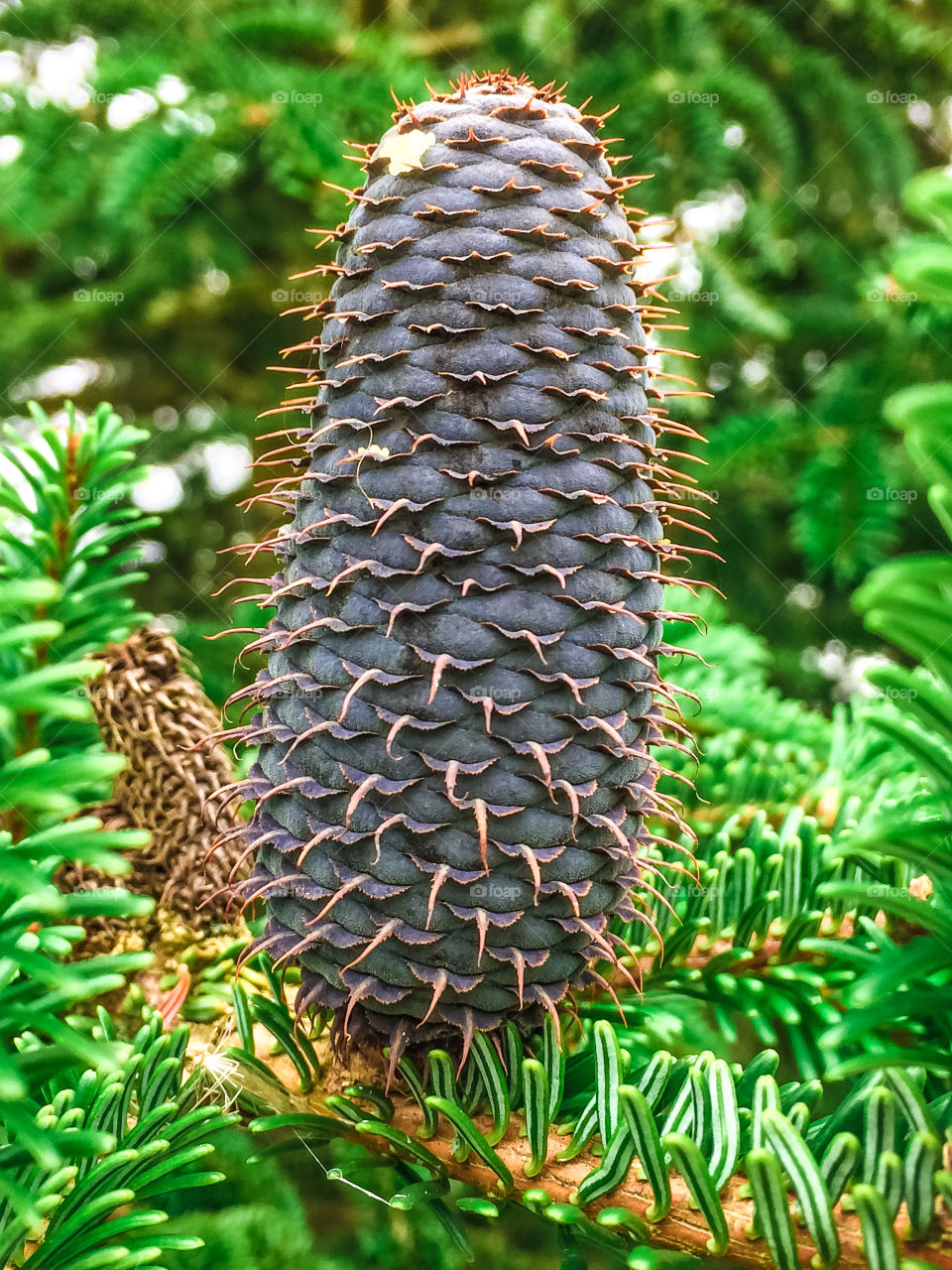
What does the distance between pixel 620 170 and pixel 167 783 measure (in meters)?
1.03

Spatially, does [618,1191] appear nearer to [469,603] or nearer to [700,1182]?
[700,1182]

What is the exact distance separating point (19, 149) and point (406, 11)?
746 mm

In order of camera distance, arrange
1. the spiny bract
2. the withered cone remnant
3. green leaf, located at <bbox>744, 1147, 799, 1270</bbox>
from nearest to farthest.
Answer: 1. green leaf, located at <bbox>744, 1147, 799, 1270</bbox>
2. the spiny bract
3. the withered cone remnant

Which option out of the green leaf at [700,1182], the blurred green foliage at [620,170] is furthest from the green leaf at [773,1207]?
the blurred green foliage at [620,170]

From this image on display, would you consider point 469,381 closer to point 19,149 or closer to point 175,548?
point 19,149

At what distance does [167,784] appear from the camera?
76 centimetres

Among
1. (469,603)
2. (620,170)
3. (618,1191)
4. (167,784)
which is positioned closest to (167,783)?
(167,784)

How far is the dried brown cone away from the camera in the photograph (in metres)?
0.76

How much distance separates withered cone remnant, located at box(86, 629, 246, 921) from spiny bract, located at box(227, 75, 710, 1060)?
0.47 ft

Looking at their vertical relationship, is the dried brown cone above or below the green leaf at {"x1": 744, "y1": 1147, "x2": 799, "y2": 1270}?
above

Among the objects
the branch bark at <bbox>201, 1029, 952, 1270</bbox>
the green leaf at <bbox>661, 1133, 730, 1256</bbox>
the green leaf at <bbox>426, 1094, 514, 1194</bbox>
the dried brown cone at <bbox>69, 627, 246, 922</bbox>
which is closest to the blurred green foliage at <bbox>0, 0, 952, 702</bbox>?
the dried brown cone at <bbox>69, 627, 246, 922</bbox>

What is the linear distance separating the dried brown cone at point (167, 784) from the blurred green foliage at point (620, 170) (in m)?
0.40

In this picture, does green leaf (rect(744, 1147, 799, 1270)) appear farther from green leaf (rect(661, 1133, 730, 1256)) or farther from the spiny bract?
the spiny bract

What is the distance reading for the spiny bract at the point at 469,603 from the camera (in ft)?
1.93
